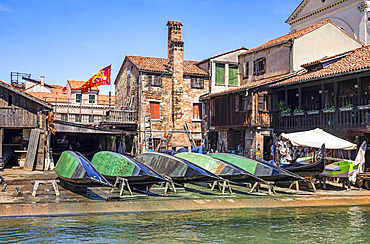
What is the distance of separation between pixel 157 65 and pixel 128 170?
60.6 feet

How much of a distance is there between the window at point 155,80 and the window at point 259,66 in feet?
24.0

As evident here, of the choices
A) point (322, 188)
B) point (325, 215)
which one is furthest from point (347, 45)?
point (325, 215)

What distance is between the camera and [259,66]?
1154 inches

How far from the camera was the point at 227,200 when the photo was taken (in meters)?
14.6

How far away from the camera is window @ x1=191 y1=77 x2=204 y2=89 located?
32562mm

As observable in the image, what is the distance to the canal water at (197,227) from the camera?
9977mm

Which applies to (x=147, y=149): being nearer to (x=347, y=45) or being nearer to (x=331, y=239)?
(x=347, y=45)

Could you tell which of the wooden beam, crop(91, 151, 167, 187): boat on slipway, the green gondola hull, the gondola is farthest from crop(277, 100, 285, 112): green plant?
the wooden beam

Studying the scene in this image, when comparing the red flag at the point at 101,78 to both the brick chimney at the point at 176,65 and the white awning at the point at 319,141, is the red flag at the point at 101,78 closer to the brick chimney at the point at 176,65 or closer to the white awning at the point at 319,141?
the brick chimney at the point at 176,65

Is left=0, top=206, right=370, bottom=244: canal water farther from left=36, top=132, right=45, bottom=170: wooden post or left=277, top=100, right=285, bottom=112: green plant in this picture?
left=36, top=132, right=45, bottom=170: wooden post

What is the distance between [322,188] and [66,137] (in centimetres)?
3080

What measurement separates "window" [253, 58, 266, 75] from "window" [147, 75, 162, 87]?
730 cm

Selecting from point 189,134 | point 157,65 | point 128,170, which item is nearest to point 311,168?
point 128,170

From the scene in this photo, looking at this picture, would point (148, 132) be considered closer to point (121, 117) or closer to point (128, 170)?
point (121, 117)
